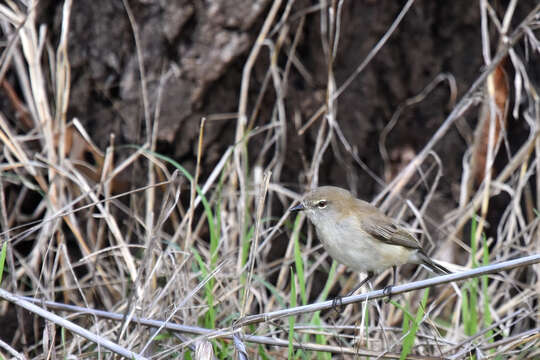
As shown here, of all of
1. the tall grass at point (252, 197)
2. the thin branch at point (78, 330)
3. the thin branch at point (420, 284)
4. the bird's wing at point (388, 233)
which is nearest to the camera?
the thin branch at point (420, 284)

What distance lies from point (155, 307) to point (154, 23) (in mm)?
1664

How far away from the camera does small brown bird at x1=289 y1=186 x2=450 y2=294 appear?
340cm

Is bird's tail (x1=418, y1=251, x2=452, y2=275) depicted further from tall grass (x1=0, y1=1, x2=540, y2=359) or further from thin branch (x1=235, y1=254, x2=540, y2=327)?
thin branch (x1=235, y1=254, x2=540, y2=327)

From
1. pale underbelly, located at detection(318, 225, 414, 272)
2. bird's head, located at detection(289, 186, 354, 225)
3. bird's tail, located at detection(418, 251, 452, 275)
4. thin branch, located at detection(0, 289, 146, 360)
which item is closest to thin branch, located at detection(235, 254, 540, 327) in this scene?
thin branch, located at detection(0, 289, 146, 360)

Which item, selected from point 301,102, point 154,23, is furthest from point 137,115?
point 301,102

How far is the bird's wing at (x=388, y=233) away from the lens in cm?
348

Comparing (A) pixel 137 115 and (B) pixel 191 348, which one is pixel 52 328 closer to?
(B) pixel 191 348

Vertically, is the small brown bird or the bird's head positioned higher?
the bird's head

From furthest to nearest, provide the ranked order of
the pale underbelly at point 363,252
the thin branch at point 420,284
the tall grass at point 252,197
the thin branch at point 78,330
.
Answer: the tall grass at point 252,197 → the pale underbelly at point 363,252 → the thin branch at point 78,330 → the thin branch at point 420,284

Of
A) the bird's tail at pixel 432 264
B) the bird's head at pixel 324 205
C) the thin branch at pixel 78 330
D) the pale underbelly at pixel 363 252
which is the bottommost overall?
the bird's tail at pixel 432 264

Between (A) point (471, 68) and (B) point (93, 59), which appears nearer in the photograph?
(B) point (93, 59)

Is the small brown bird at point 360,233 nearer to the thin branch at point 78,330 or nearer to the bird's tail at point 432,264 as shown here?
the bird's tail at point 432,264

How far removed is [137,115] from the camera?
4047 mm

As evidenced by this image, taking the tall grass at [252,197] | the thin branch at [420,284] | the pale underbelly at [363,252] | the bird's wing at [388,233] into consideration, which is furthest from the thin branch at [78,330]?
the bird's wing at [388,233]
